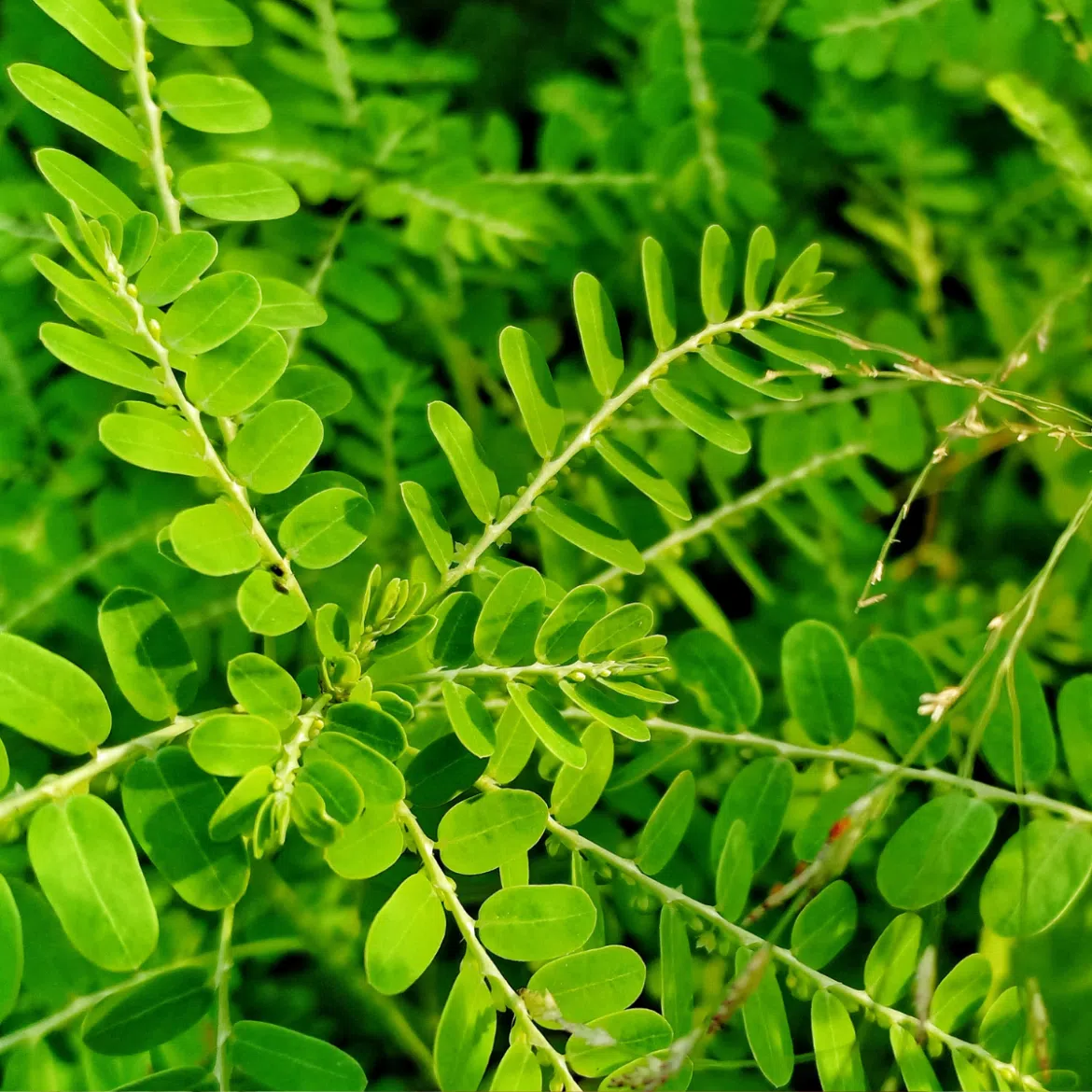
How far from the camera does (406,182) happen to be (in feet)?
5.30

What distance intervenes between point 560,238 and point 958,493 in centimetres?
91

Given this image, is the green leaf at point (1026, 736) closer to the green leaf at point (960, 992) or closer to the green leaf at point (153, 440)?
the green leaf at point (960, 992)

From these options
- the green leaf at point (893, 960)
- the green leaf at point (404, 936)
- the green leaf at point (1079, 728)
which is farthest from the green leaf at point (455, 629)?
the green leaf at point (1079, 728)

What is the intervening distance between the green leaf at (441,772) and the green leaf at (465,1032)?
0.52 feet

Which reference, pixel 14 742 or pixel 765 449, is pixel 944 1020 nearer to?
pixel 765 449

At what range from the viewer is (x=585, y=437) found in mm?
1076

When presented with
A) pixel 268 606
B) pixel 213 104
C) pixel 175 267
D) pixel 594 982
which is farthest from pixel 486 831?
pixel 213 104

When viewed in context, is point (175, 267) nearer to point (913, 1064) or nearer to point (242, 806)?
point (242, 806)

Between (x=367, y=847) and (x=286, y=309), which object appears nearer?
(x=367, y=847)

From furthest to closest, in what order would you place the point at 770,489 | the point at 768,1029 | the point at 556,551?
the point at 770,489, the point at 556,551, the point at 768,1029

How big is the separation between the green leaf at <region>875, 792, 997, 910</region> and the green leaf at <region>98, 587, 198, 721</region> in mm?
781

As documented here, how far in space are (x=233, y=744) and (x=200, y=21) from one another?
0.87 m

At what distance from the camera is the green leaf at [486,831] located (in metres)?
0.98

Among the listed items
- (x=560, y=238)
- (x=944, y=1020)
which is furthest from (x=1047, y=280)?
(x=944, y=1020)
